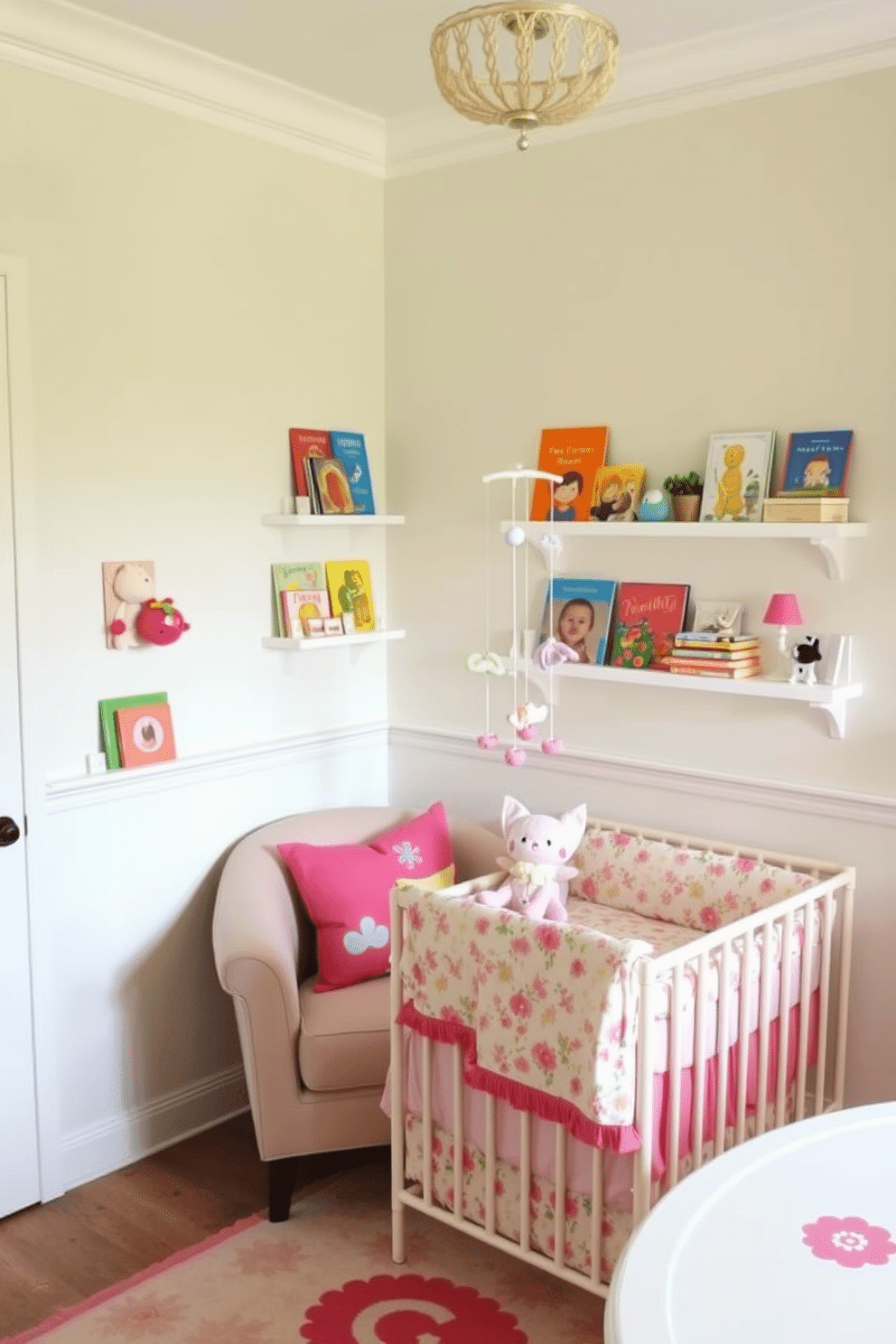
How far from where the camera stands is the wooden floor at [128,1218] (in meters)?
2.65

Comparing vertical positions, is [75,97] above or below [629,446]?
above

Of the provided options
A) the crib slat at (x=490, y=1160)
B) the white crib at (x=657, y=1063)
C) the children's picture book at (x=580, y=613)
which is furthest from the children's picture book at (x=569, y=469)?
the crib slat at (x=490, y=1160)

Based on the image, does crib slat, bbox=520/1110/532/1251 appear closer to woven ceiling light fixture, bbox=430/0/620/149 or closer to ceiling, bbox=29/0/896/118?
woven ceiling light fixture, bbox=430/0/620/149

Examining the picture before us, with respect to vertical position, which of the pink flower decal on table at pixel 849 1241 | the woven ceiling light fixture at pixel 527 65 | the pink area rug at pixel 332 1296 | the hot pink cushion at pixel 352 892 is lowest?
the pink area rug at pixel 332 1296

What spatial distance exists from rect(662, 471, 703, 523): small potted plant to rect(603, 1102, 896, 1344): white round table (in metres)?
1.67

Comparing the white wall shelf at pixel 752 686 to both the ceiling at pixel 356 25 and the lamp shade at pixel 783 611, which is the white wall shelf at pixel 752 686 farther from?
the ceiling at pixel 356 25

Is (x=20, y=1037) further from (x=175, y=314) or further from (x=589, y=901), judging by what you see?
(x=175, y=314)

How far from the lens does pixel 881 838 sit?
286 cm

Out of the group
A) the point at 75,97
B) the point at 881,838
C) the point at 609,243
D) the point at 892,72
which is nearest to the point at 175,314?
the point at 75,97

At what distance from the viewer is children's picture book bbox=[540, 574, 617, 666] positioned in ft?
10.7

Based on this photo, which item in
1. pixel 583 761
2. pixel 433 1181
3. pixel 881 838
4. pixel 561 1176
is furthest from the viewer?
pixel 583 761

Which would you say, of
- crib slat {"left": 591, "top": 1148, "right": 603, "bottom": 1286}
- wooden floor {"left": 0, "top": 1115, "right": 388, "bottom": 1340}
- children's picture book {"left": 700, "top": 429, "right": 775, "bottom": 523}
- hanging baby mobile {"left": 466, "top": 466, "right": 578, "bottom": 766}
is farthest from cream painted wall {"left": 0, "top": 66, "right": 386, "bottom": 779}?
crib slat {"left": 591, "top": 1148, "right": 603, "bottom": 1286}

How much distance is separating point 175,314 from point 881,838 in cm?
208

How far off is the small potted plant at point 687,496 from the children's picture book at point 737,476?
0.02 m
